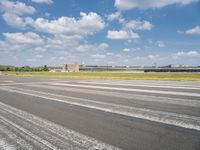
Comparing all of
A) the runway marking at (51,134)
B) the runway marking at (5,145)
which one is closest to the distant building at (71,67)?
the runway marking at (51,134)

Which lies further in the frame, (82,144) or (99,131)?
(99,131)

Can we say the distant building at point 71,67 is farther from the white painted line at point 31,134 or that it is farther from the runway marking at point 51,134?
the runway marking at point 51,134

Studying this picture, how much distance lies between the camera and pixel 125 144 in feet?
12.0

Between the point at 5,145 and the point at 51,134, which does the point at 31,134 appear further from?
the point at 5,145

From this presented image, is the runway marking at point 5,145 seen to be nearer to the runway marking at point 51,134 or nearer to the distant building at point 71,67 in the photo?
the runway marking at point 51,134

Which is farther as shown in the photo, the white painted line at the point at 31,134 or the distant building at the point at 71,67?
the distant building at the point at 71,67

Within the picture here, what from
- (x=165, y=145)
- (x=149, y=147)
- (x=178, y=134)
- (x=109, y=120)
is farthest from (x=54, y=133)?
(x=178, y=134)

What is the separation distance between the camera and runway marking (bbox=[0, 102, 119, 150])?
3.62 metres

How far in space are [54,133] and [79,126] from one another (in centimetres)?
80

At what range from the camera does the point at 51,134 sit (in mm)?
4309

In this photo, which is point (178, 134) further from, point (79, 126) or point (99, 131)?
point (79, 126)

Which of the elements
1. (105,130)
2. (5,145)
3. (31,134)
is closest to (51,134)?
(31,134)

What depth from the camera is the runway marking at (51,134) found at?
362cm

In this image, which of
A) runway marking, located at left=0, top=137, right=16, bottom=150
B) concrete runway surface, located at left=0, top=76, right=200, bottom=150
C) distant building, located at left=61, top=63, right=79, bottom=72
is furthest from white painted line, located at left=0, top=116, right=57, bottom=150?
distant building, located at left=61, top=63, right=79, bottom=72
